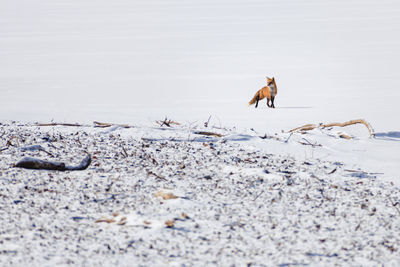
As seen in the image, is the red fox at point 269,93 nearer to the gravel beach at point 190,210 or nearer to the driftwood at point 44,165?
the gravel beach at point 190,210

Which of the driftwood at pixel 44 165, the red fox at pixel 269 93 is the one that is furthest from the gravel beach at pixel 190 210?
the red fox at pixel 269 93

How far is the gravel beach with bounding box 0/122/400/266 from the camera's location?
2.87 meters

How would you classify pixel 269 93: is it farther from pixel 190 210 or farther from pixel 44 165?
pixel 190 210

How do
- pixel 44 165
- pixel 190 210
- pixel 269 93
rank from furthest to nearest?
pixel 269 93, pixel 44 165, pixel 190 210

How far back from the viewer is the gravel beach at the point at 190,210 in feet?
9.43

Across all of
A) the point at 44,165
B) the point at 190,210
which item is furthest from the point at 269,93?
the point at 190,210

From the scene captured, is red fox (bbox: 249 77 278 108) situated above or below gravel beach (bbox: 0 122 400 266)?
above

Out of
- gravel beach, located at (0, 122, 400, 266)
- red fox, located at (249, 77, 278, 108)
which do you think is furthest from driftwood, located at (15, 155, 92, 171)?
red fox, located at (249, 77, 278, 108)

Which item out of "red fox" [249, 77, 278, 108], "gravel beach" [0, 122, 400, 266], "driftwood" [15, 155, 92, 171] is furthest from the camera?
"red fox" [249, 77, 278, 108]

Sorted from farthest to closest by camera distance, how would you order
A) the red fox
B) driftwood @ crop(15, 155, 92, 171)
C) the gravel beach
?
the red fox, driftwood @ crop(15, 155, 92, 171), the gravel beach

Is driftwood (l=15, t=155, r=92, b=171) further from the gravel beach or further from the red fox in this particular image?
the red fox

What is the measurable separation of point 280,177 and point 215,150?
986 millimetres

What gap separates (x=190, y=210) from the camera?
3.42 meters

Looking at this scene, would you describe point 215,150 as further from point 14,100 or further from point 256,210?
point 14,100
